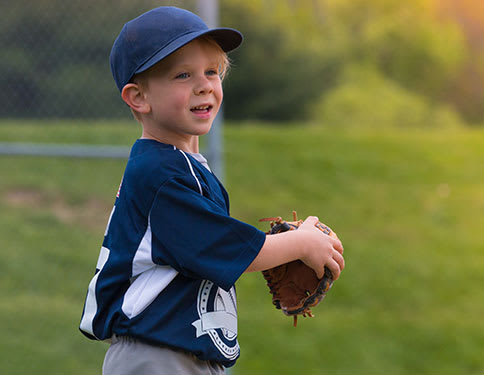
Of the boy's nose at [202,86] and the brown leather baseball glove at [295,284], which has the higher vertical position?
the boy's nose at [202,86]

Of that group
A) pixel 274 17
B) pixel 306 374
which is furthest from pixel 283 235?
pixel 274 17

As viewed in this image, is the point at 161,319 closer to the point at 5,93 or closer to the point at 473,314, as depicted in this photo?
the point at 5,93

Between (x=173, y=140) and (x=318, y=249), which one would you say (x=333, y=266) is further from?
(x=173, y=140)

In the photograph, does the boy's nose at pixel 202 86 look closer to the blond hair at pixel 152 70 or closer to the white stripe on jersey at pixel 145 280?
the blond hair at pixel 152 70

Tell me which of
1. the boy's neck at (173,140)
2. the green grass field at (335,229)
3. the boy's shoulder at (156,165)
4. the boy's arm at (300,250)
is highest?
the green grass field at (335,229)

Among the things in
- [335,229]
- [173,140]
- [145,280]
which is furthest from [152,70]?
[335,229]

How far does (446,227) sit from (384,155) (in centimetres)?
151

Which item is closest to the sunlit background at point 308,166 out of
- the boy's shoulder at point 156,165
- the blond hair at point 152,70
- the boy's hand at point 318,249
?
the blond hair at point 152,70

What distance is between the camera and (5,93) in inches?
185

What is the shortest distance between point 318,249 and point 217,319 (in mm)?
323

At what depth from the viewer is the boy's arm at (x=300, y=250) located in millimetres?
A: 1738

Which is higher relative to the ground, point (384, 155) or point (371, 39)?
point (371, 39)

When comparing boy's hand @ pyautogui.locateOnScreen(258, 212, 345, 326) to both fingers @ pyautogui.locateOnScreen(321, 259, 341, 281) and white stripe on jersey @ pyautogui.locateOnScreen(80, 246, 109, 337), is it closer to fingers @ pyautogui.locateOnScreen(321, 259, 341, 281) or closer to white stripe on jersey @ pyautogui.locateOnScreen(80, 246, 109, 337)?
fingers @ pyautogui.locateOnScreen(321, 259, 341, 281)

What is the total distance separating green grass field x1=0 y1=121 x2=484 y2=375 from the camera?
4.98 m
